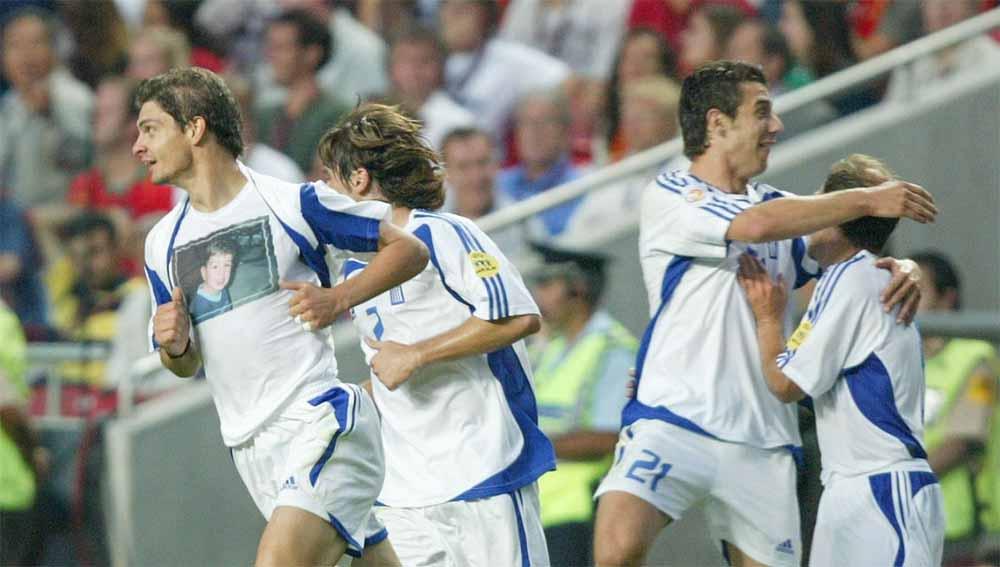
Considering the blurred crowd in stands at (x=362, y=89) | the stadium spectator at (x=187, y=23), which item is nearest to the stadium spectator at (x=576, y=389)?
the blurred crowd in stands at (x=362, y=89)

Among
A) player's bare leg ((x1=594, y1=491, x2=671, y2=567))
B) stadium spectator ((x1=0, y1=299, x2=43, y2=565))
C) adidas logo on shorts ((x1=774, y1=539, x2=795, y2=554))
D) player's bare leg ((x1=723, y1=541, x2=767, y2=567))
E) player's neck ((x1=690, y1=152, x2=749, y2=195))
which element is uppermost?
player's neck ((x1=690, y1=152, x2=749, y2=195))

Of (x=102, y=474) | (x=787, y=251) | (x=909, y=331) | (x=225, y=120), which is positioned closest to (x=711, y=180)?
(x=787, y=251)

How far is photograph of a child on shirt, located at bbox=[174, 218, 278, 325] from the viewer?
5.91 meters

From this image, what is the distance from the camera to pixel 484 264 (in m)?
6.15

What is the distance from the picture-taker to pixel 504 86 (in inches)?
448

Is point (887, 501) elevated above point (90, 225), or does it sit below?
below

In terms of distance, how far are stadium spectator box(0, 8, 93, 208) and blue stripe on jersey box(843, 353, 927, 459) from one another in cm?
736

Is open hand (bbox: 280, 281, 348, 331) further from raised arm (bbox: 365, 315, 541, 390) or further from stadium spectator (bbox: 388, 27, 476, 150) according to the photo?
stadium spectator (bbox: 388, 27, 476, 150)

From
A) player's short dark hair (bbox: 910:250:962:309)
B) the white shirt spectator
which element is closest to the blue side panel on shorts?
player's short dark hair (bbox: 910:250:962:309)

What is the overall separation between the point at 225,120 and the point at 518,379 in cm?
127

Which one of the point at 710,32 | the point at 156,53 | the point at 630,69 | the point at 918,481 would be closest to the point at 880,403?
the point at 918,481

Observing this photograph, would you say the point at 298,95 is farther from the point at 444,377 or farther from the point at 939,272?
the point at 444,377

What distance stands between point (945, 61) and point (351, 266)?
5.11 meters

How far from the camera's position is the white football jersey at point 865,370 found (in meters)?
6.11
